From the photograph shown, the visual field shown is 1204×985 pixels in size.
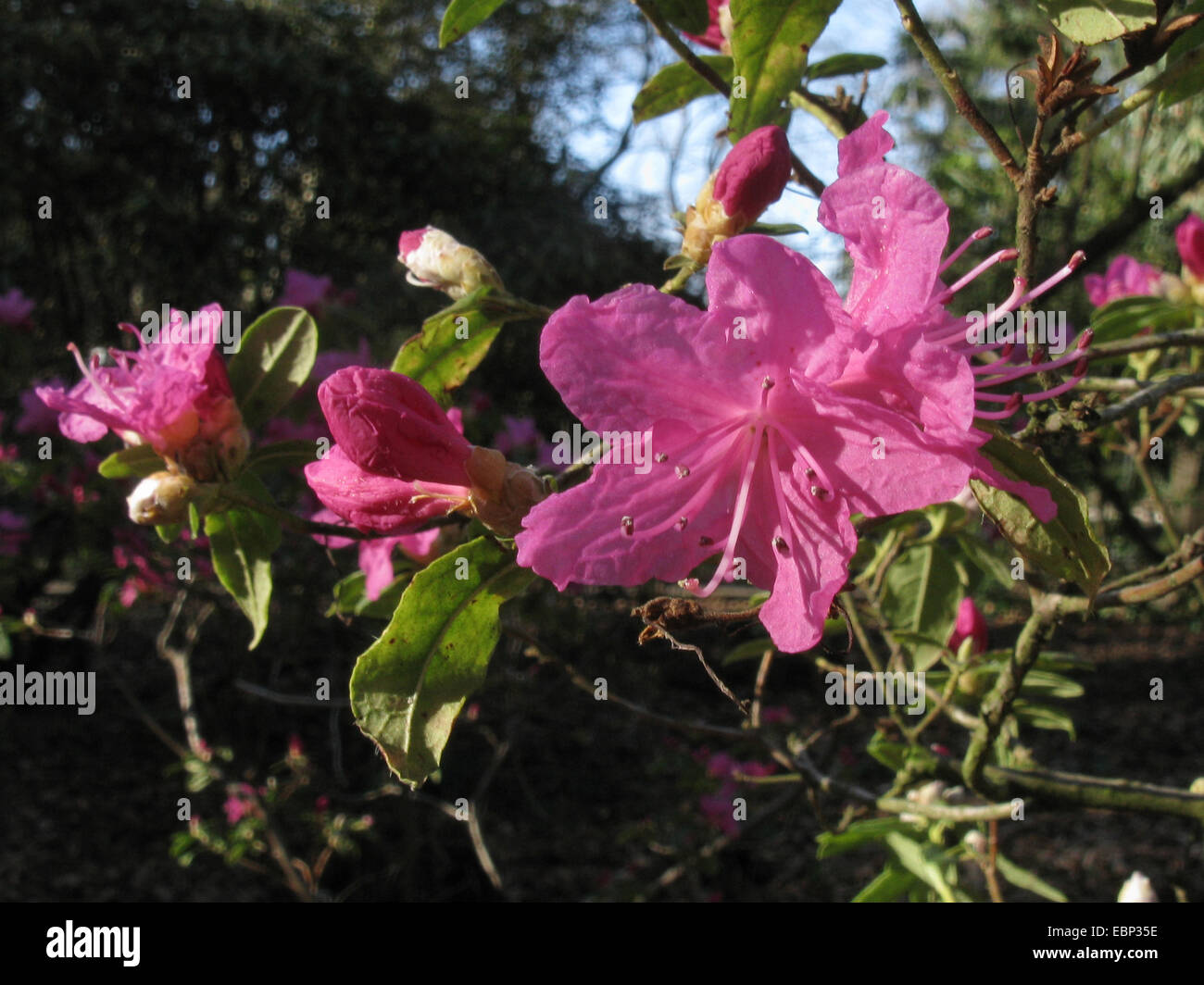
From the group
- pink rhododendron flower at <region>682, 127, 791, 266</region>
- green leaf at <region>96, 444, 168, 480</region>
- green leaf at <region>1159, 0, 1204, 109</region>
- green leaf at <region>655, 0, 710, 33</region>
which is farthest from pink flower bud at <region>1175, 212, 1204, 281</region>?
green leaf at <region>96, 444, 168, 480</region>

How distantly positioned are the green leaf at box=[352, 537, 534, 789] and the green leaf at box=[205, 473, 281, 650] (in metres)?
0.37

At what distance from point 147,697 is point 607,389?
5412 millimetres

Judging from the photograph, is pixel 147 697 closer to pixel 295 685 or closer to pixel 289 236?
pixel 295 685

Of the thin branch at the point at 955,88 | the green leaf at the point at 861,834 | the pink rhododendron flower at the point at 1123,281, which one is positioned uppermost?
the pink rhododendron flower at the point at 1123,281

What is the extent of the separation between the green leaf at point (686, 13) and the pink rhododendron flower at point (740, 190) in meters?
0.30

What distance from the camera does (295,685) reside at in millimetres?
5422

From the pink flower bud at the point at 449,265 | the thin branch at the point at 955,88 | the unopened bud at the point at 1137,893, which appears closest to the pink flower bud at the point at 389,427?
the pink flower bud at the point at 449,265

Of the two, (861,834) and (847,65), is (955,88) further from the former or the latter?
(861,834)

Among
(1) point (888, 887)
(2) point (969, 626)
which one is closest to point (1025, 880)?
(1) point (888, 887)

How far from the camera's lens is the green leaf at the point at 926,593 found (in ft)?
5.15

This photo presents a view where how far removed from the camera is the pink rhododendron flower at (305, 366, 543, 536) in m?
0.79

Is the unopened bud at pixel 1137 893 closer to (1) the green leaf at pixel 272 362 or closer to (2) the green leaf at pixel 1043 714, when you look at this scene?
(2) the green leaf at pixel 1043 714

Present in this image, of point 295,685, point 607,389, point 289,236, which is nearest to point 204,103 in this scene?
point 289,236

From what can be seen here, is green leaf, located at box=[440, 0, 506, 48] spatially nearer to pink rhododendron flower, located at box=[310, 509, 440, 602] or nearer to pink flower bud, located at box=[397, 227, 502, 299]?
pink flower bud, located at box=[397, 227, 502, 299]
